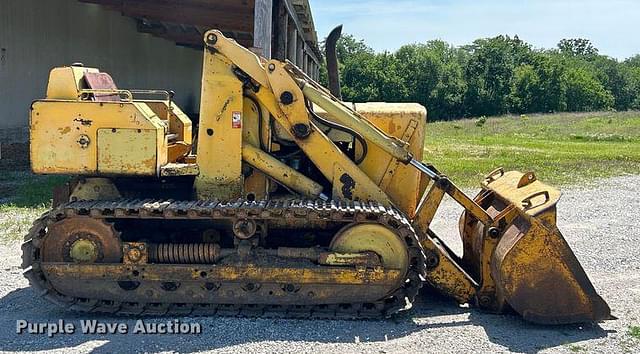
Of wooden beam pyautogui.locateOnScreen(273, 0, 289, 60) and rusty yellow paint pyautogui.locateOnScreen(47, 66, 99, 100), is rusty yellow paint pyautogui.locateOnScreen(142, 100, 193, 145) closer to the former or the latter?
rusty yellow paint pyautogui.locateOnScreen(47, 66, 99, 100)

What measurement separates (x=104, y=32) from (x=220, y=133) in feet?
53.9

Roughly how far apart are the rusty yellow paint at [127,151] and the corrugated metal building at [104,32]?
4.54 meters

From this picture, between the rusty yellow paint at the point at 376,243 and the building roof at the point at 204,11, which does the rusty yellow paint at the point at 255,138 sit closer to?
the rusty yellow paint at the point at 376,243

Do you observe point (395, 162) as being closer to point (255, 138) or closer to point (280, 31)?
point (255, 138)

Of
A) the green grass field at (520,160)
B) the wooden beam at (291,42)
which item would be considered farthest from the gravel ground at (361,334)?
the wooden beam at (291,42)

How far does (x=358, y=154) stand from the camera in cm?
691

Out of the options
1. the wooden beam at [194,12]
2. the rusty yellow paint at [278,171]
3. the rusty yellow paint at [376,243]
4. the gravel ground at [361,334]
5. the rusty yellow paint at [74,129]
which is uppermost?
the wooden beam at [194,12]

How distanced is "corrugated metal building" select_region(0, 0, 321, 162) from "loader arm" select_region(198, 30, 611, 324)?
419 cm

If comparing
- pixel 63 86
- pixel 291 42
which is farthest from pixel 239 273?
pixel 291 42

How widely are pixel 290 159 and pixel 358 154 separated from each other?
0.67 meters

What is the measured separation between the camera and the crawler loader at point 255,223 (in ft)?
20.0

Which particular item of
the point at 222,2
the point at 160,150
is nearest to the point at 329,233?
the point at 160,150

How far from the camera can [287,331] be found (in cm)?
577

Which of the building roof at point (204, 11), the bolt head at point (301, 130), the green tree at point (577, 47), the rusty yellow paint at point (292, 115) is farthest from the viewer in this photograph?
the green tree at point (577, 47)
